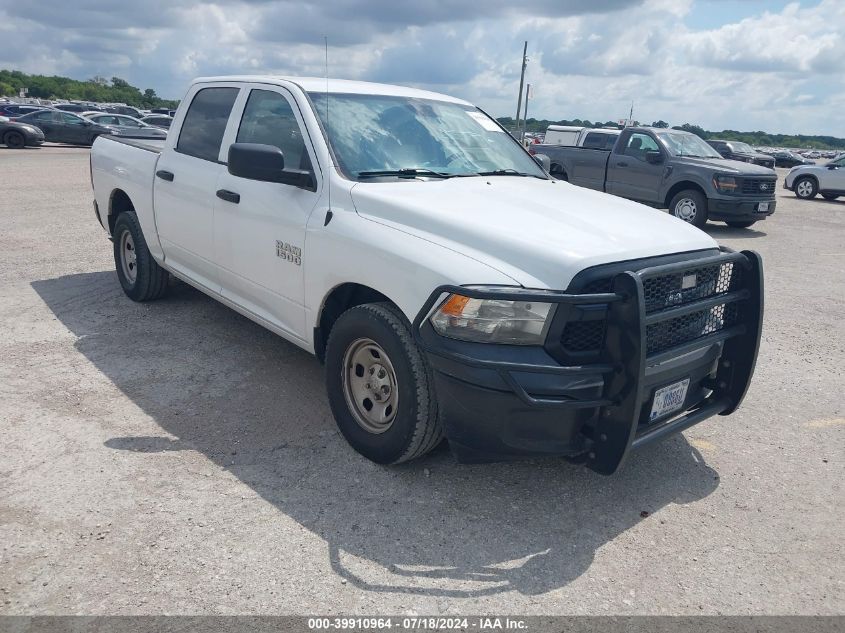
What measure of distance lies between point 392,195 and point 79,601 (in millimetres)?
2347

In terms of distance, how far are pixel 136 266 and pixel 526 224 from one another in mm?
4167

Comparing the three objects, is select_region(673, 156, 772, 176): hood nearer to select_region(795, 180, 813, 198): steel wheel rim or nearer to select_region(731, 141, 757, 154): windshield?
select_region(795, 180, 813, 198): steel wheel rim

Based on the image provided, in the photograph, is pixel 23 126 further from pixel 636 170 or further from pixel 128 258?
pixel 128 258

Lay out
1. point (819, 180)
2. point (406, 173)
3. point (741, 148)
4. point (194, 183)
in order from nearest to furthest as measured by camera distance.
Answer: point (406, 173)
point (194, 183)
point (819, 180)
point (741, 148)

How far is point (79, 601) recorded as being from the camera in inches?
108

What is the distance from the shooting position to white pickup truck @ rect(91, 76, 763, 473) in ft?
10.2

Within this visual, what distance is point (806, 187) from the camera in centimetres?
2247

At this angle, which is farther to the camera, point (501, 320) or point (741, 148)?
point (741, 148)

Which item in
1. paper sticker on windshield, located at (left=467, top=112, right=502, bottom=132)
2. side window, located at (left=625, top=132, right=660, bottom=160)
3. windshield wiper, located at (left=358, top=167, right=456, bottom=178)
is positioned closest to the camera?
windshield wiper, located at (left=358, top=167, right=456, bottom=178)

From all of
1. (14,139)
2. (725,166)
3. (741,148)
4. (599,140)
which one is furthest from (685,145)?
(14,139)

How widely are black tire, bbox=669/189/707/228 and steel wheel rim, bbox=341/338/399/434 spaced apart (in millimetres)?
10814

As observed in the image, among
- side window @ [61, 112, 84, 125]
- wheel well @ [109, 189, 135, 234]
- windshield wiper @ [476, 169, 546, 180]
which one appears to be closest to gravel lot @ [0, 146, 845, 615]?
wheel well @ [109, 189, 135, 234]

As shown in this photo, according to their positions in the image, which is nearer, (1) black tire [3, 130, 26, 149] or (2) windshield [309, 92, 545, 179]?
(2) windshield [309, 92, 545, 179]

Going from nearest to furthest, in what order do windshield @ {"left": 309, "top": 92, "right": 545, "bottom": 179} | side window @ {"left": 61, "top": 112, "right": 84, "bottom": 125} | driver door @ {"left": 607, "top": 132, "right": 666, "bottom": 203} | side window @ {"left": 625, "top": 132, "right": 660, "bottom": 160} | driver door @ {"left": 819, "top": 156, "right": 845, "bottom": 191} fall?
windshield @ {"left": 309, "top": 92, "right": 545, "bottom": 179}
driver door @ {"left": 607, "top": 132, "right": 666, "bottom": 203}
side window @ {"left": 625, "top": 132, "right": 660, "bottom": 160}
driver door @ {"left": 819, "top": 156, "right": 845, "bottom": 191}
side window @ {"left": 61, "top": 112, "right": 84, "bottom": 125}
